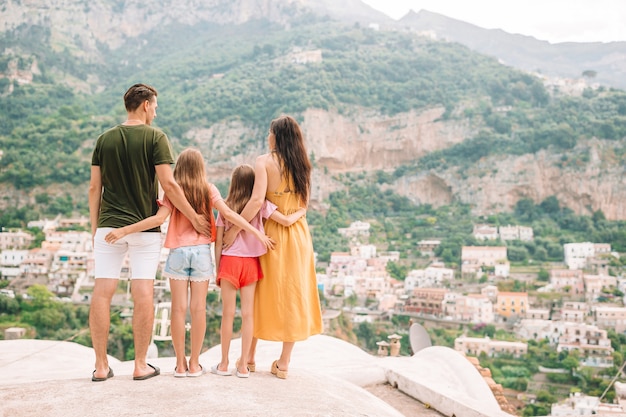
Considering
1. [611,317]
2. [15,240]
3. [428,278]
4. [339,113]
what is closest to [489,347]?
[611,317]

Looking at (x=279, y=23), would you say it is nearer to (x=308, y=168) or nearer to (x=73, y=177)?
(x=73, y=177)

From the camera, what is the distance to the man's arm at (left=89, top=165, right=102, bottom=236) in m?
2.62

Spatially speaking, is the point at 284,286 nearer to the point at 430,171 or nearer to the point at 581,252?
the point at 581,252

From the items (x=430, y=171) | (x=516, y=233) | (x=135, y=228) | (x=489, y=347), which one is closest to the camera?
(x=135, y=228)

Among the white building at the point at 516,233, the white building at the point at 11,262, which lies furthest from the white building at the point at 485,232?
the white building at the point at 11,262

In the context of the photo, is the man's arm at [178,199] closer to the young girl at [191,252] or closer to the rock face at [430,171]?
the young girl at [191,252]

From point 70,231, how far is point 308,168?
35575mm

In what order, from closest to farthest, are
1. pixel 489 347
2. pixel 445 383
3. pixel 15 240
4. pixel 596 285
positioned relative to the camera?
1. pixel 445 383
2. pixel 489 347
3. pixel 596 285
4. pixel 15 240

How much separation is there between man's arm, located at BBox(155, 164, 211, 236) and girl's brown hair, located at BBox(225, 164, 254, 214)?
189mm

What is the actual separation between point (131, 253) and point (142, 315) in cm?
28

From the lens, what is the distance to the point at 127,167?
2602mm

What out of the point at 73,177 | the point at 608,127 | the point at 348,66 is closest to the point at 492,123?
the point at 608,127

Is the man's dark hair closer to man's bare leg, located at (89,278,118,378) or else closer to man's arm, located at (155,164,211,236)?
man's arm, located at (155,164,211,236)

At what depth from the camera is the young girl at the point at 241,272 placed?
278 centimetres
